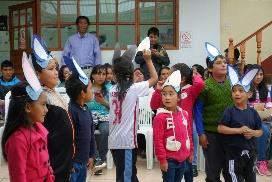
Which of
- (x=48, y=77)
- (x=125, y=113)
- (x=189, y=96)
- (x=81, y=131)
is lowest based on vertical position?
(x=81, y=131)

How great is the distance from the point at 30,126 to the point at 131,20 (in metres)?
6.22

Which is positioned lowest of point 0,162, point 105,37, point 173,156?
point 0,162

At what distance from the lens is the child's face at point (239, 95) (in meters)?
4.21

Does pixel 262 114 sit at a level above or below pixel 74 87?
below

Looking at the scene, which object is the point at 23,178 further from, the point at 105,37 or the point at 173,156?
the point at 105,37

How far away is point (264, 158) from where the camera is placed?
A: 6.08m

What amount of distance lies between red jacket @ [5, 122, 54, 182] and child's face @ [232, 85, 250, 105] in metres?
1.91

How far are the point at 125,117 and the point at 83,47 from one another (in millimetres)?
4443

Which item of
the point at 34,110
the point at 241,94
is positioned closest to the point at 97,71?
the point at 241,94

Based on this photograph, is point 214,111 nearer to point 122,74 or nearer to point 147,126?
point 122,74

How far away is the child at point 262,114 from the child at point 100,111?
1.95 m

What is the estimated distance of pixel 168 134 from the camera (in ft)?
13.2

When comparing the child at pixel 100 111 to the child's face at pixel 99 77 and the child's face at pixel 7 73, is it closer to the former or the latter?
the child's face at pixel 99 77

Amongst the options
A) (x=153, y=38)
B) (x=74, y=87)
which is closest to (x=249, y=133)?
(x=74, y=87)
